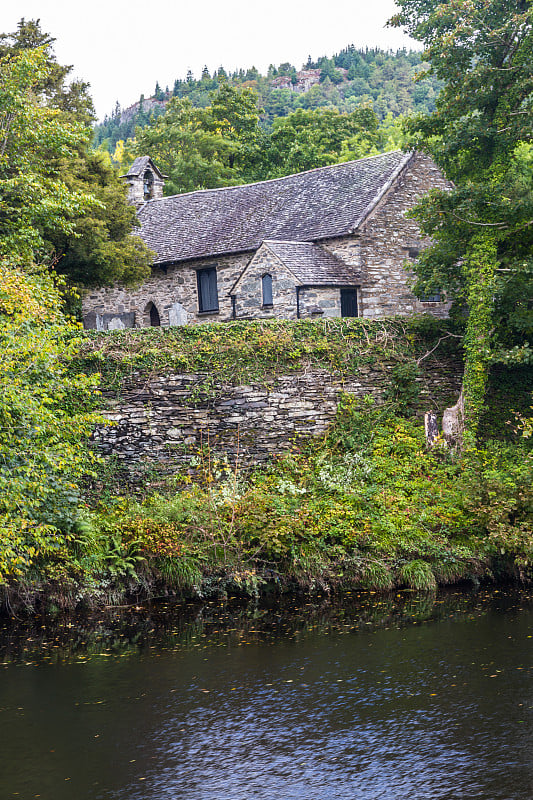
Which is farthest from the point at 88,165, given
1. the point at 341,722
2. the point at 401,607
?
the point at 341,722

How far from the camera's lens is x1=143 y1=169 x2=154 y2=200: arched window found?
37156mm

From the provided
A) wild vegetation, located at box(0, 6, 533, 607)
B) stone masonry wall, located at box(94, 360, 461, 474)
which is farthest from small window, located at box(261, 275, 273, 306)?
stone masonry wall, located at box(94, 360, 461, 474)

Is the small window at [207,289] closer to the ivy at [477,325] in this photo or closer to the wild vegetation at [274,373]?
the wild vegetation at [274,373]

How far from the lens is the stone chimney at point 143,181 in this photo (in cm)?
3622

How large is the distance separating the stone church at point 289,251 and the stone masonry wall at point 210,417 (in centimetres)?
546

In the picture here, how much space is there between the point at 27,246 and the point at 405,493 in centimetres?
1019

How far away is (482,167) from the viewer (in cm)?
1930

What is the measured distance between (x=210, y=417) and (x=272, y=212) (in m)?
13.5

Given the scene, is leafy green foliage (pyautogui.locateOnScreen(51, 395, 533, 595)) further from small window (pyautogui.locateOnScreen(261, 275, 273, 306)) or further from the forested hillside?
the forested hillside

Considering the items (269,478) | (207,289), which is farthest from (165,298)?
(269,478)

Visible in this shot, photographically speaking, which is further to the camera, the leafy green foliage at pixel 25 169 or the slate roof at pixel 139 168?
Result: the slate roof at pixel 139 168

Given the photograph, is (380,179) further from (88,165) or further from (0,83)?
(0,83)

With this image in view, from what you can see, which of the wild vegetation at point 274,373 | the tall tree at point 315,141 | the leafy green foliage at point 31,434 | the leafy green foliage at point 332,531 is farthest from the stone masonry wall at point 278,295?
the tall tree at point 315,141

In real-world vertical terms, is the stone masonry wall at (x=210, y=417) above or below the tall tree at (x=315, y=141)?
below
